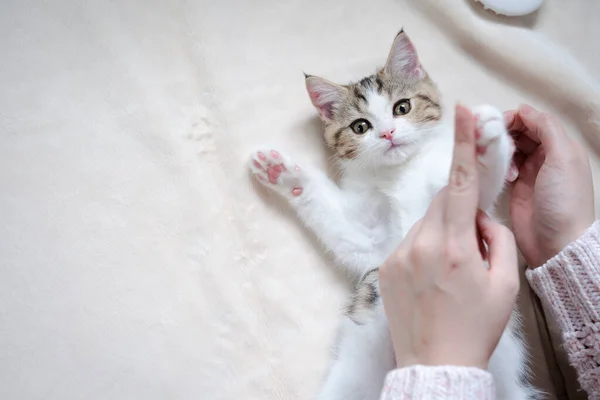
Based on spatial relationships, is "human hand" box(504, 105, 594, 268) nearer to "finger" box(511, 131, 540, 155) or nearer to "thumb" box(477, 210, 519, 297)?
"finger" box(511, 131, 540, 155)

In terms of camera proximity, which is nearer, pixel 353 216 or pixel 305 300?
pixel 305 300

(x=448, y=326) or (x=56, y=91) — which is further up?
(x=56, y=91)

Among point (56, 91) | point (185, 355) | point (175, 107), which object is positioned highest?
point (56, 91)

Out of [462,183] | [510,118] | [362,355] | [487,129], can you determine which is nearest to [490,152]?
[487,129]

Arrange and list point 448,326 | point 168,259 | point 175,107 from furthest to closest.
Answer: point 175,107 → point 168,259 → point 448,326

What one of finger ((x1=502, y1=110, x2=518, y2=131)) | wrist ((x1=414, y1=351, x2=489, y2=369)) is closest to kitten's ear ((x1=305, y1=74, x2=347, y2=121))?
finger ((x1=502, y1=110, x2=518, y2=131))

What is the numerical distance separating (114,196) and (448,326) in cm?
88

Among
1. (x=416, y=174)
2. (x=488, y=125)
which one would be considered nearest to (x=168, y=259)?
(x=416, y=174)

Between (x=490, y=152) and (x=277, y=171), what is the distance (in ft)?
1.81

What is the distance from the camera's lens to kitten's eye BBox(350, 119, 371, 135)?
133 centimetres

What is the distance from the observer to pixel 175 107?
1337mm

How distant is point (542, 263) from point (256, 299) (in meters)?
0.70

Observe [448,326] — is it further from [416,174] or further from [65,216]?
[65,216]

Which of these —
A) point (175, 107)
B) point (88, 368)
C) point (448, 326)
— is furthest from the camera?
point (175, 107)
